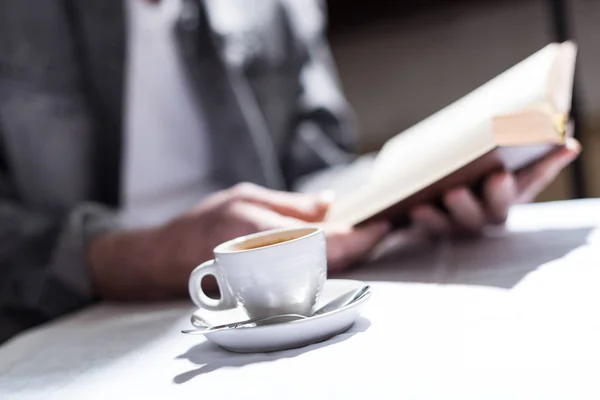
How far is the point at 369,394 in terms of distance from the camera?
29 cm

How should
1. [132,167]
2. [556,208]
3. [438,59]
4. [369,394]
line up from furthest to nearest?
1. [438,59]
2. [132,167]
3. [556,208]
4. [369,394]

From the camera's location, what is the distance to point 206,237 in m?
0.57

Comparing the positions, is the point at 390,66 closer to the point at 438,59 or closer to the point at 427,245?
the point at 438,59

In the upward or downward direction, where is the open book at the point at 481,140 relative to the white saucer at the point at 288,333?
upward

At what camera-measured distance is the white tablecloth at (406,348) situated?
29cm

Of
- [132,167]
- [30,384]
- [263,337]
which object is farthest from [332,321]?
[132,167]

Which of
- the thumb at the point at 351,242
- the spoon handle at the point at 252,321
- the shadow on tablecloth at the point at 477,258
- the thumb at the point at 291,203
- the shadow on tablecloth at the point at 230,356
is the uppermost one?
the thumb at the point at 291,203

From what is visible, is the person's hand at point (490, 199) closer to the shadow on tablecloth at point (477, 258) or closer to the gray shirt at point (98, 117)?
the shadow on tablecloth at point (477, 258)

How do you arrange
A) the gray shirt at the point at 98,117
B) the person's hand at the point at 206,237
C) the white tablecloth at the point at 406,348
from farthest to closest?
the gray shirt at the point at 98,117
the person's hand at the point at 206,237
the white tablecloth at the point at 406,348

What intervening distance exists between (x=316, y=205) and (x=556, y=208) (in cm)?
30

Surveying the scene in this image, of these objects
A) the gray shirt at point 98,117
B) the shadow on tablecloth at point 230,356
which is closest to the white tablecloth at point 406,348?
the shadow on tablecloth at point 230,356

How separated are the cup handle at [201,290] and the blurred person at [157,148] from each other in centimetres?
12

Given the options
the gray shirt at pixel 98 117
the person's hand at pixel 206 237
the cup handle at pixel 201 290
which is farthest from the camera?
the gray shirt at pixel 98 117

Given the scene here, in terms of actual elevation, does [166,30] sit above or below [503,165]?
above
